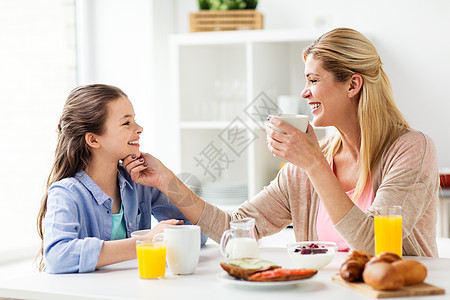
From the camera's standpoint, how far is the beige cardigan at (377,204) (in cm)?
171

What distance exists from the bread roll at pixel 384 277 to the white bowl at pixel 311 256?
0.22 metres

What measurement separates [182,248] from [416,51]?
2320 mm

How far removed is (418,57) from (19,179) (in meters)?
2.22

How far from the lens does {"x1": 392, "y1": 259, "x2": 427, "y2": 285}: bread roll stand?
4.28ft

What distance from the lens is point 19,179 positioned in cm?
304

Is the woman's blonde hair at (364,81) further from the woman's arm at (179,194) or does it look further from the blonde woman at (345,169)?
the woman's arm at (179,194)

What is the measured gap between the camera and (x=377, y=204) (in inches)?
68.5

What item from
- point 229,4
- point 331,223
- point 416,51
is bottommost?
point 331,223

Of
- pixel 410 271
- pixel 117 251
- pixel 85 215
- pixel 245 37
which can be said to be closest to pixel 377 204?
pixel 410 271

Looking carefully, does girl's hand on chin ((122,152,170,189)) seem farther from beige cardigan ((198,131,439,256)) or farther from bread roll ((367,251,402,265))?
bread roll ((367,251,402,265))

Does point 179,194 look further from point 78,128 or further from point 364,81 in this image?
point 364,81

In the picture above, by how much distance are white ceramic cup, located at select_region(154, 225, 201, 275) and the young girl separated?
345mm

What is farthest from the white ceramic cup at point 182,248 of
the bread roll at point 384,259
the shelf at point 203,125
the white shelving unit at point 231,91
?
the shelf at point 203,125

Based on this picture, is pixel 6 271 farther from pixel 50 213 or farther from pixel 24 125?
pixel 50 213
